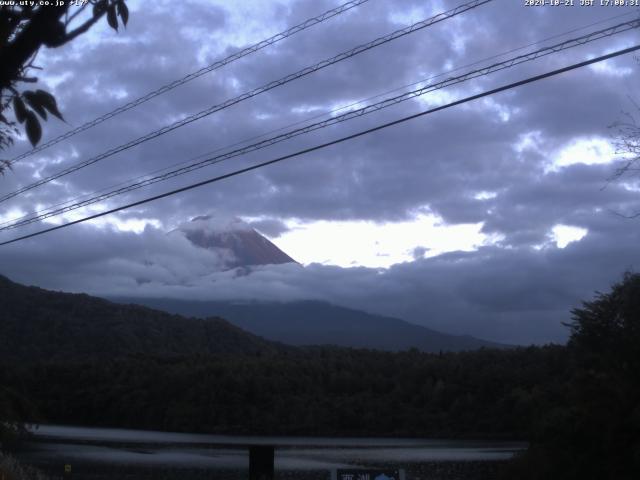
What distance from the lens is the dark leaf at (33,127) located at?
3992 millimetres

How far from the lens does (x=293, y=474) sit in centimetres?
2111

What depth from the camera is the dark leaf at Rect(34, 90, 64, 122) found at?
3992 millimetres

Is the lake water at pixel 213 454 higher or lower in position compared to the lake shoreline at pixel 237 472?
higher

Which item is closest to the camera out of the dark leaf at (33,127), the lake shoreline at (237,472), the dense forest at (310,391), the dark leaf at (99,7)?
the dark leaf at (33,127)

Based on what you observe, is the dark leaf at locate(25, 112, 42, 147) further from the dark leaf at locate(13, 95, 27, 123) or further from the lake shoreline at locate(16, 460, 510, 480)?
the lake shoreline at locate(16, 460, 510, 480)

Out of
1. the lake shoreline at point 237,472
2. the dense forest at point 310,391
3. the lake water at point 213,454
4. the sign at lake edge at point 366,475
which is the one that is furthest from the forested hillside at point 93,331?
the sign at lake edge at point 366,475

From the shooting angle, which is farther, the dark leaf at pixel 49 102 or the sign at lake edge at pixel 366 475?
the sign at lake edge at pixel 366 475

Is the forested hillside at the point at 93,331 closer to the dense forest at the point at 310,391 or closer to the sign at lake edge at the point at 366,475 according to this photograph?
the dense forest at the point at 310,391

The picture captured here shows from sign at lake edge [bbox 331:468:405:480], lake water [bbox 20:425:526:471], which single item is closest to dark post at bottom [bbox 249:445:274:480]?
sign at lake edge [bbox 331:468:405:480]

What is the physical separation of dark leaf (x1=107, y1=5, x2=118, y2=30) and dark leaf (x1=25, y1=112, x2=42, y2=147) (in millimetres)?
681

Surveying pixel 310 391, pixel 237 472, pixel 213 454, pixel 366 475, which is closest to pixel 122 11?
pixel 366 475

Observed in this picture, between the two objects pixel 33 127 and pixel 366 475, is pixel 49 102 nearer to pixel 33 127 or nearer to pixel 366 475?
pixel 33 127

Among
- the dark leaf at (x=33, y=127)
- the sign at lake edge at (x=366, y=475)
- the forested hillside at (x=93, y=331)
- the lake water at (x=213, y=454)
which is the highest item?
the forested hillside at (x=93, y=331)

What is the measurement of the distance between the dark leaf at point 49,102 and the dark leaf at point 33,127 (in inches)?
→ 3.3
